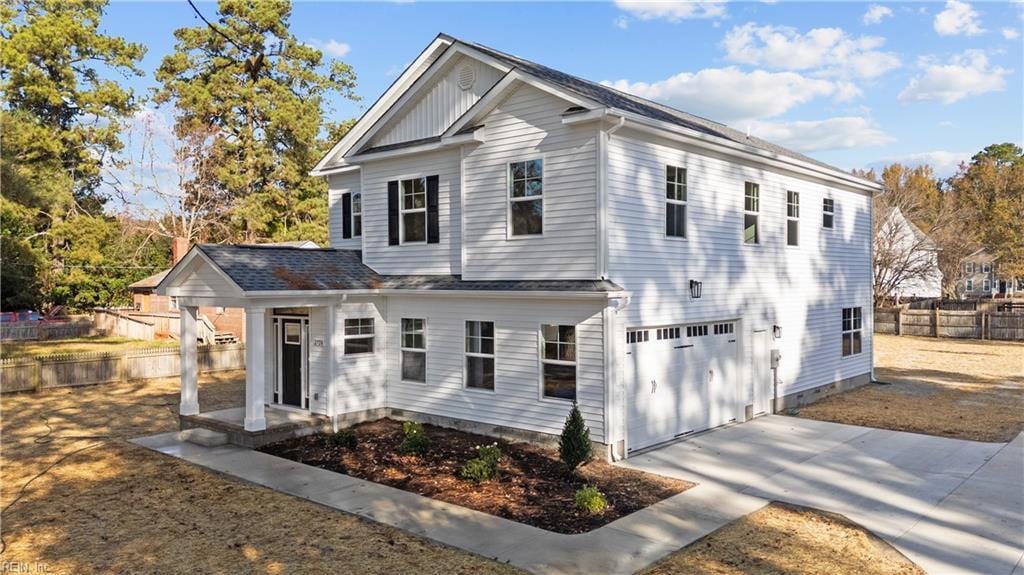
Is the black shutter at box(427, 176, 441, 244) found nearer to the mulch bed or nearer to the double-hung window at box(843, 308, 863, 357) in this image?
the mulch bed

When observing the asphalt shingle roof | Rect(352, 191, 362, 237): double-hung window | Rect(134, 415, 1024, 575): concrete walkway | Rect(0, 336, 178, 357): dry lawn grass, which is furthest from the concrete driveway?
Rect(0, 336, 178, 357): dry lawn grass

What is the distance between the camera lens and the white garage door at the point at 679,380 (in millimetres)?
11898

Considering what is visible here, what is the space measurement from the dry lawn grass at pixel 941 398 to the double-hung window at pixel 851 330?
45.6 inches

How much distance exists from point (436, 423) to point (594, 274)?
16.7ft

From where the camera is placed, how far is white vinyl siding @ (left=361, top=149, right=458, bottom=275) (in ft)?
45.6

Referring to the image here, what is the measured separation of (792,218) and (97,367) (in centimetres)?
2053

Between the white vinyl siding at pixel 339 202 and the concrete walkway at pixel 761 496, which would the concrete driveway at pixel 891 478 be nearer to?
the concrete walkway at pixel 761 496

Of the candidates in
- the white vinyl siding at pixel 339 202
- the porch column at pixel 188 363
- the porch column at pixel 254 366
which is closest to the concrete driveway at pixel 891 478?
the porch column at pixel 254 366

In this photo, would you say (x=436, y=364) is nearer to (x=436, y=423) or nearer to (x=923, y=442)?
(x=436, y=423)

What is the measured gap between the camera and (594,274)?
11203 mm

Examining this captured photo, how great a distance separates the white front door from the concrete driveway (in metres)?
0.87

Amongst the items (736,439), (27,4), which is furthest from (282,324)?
(27,4)

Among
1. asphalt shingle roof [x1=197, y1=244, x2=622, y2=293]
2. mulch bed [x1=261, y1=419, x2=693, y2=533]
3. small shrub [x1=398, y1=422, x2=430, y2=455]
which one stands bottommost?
mulch bed [x1=261, y1=419, x2=693, y2=533]

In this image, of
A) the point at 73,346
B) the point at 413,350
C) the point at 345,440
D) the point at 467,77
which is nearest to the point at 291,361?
the point at 413,350
